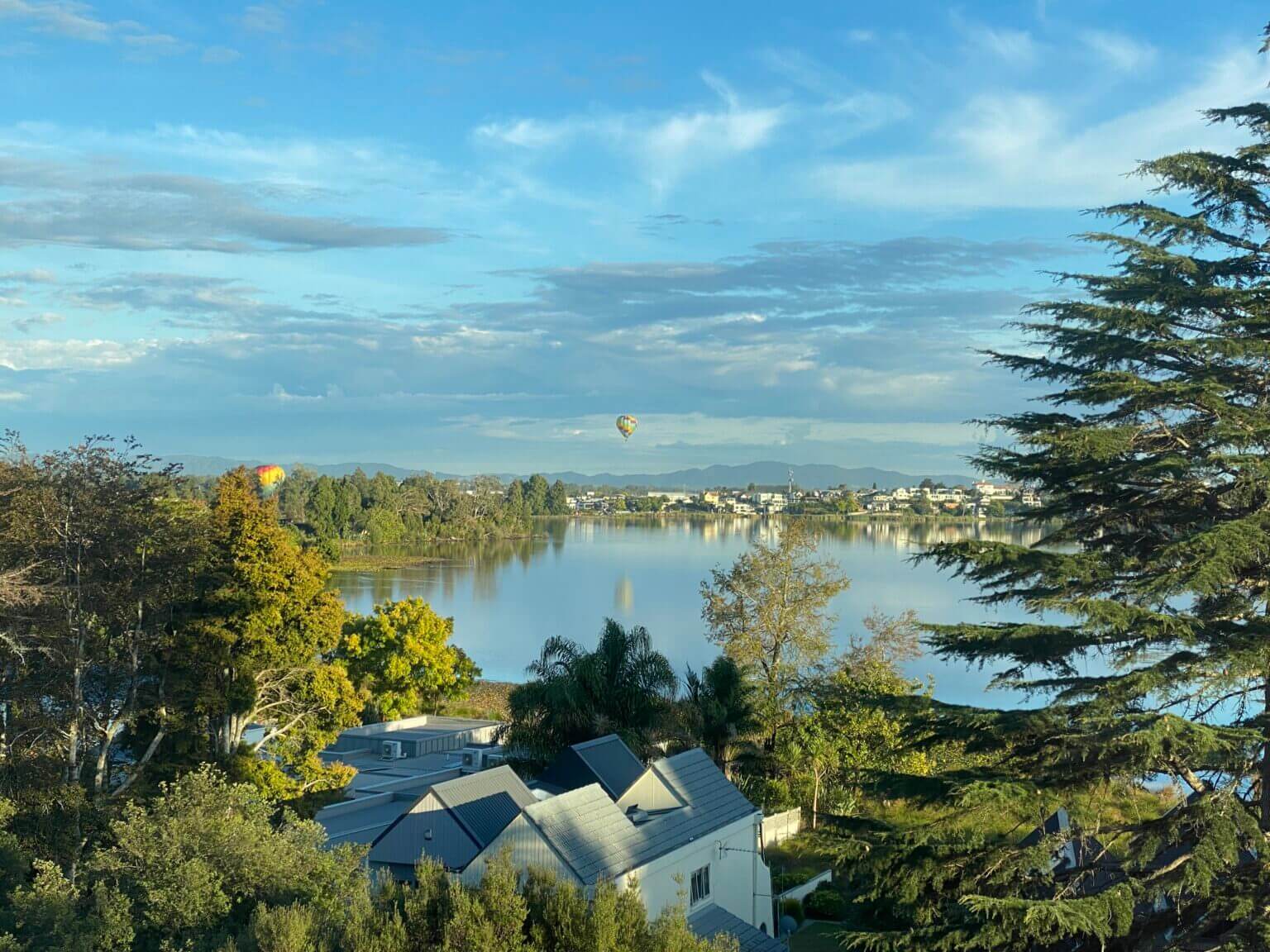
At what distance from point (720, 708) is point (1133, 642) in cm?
1381

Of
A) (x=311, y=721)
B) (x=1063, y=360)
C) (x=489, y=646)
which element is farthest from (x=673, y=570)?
(x=1063, y=360)

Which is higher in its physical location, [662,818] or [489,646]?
[662,818]

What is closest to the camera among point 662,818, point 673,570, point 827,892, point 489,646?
point 662,818

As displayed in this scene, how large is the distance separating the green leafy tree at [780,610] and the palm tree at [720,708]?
4.11 metres

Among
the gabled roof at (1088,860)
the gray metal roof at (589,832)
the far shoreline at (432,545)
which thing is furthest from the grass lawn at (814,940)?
the far shoreline at (432,545)

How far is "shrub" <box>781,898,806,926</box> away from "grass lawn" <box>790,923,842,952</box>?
0.47 metres

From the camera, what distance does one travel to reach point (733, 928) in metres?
14.4

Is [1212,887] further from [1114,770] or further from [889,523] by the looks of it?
[889,523]

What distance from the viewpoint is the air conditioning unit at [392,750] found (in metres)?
27.8

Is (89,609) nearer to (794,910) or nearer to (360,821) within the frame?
(360,821)

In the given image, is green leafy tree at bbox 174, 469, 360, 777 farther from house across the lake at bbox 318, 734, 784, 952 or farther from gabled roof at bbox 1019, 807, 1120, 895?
gabled roof at bbox 1019, 807, 1120, 895

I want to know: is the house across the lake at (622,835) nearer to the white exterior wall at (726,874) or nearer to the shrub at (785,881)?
the white exterior wall at (726,874)

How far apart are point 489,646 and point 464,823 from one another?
36912 millimetres

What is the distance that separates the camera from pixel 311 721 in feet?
64.6
